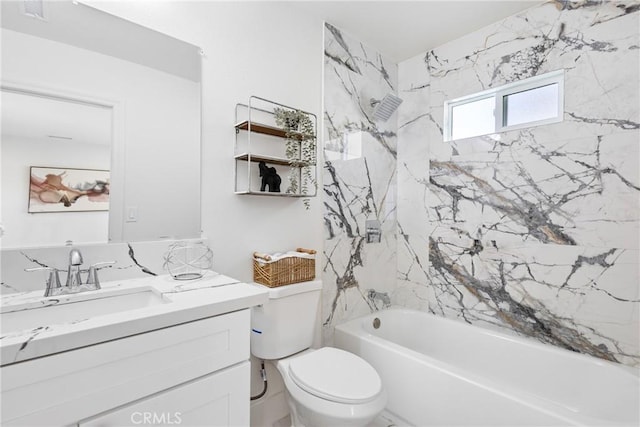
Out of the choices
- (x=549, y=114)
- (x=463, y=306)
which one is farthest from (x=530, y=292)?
(x=549, y=114)

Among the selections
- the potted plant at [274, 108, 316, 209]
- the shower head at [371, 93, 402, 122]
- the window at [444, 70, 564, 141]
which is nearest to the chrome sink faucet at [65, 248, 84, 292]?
the potted plant at [274, 108, 316, 209]

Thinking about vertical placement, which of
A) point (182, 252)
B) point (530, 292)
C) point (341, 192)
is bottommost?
point (530, 292)

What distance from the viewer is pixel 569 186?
6.09ft

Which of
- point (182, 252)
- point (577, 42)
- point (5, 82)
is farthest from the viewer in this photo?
point (577, 42)

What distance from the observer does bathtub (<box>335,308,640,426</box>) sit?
4.48ft

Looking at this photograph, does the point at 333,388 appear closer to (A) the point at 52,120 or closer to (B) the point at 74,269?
(B) the point at 74,269

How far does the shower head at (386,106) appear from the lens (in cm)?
242

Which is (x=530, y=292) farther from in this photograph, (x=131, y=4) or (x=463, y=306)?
(x=131, y=4)

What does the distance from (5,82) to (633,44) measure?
9.34 ft

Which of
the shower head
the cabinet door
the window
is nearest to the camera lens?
the cabinet door

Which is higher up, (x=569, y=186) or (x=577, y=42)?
(x=577, y=42)

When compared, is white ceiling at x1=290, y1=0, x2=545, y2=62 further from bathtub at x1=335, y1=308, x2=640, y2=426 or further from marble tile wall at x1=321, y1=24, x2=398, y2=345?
bathtub at x1=335, y1=308, x2=640, y2=426

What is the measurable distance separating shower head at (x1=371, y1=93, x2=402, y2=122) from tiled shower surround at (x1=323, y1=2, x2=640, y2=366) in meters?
0.14

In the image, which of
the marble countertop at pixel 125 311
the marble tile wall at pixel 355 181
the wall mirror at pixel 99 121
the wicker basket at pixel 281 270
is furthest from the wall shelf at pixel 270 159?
the marble countertop at pixel 125 311
